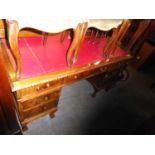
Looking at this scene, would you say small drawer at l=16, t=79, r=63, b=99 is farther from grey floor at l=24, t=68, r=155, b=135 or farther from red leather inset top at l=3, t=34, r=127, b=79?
grey floor at l=24, t=68, r=155, b=135

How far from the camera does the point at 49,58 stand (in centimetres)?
130

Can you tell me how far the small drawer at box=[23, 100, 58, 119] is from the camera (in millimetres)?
1400

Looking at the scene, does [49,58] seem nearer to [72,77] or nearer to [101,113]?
[72,77]

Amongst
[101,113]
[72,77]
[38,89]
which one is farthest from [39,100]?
[101,113]

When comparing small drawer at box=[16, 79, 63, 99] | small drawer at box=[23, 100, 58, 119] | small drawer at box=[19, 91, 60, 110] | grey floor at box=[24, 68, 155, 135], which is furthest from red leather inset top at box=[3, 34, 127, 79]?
grey floor at box=[24, 68, 155, 135]

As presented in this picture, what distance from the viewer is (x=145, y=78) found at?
10.1 ft

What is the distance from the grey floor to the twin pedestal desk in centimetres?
29

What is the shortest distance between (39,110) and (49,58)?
0.59 m

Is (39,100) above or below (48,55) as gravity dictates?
below

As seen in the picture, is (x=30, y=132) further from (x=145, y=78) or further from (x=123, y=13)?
(x=145, y=78)

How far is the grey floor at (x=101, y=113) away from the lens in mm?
1735

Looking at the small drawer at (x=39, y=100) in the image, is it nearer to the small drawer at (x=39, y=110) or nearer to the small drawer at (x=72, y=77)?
the small drawer at (x=39, y=110)

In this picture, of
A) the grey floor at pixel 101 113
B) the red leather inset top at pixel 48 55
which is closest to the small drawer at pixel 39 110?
the grey floor at pixel 101 113
